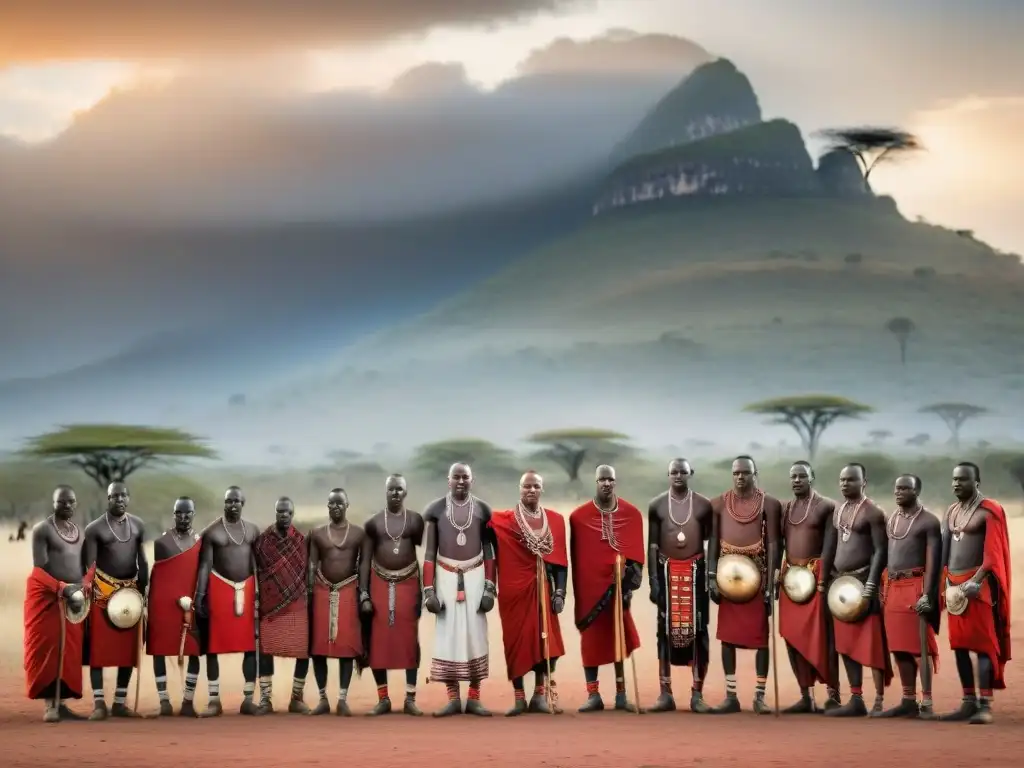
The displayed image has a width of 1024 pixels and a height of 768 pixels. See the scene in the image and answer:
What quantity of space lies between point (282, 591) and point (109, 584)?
1.38 meters

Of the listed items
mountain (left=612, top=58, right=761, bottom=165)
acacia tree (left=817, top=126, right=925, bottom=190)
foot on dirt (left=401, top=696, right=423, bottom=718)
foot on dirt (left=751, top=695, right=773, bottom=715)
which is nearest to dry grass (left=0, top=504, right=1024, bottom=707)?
foot on dirt (left=401, top=696, right=423, bottom=718)

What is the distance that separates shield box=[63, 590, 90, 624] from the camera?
40.8ft

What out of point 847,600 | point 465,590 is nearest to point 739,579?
point 847,600

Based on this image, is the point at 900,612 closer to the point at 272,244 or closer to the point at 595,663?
the point at 595,663

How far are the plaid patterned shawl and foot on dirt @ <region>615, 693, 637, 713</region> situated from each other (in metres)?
2.70

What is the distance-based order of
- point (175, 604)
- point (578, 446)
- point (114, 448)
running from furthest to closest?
point (578, 446) < point (114, 448) < point (175, 604)

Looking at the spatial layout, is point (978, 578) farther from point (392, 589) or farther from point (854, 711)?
point (392, 589)

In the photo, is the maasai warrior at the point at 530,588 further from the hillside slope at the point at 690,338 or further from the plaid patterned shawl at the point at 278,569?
the hillside slope at the point at 690,338

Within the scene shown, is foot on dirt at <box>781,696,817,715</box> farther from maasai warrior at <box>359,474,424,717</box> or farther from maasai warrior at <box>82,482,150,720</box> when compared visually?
maasai warrior at <box>82,482,150,720</box>

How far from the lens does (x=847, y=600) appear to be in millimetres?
12141

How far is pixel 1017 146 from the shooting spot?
5100 cm

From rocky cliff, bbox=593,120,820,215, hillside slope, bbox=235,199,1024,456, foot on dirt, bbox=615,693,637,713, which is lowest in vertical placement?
foot on dirt, bbox=615,693,637,713

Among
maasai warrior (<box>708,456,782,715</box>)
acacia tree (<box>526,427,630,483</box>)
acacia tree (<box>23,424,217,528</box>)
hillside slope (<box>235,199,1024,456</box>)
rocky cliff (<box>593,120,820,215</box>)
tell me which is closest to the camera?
maasai warrior (<box>708,456,782,715</box>)

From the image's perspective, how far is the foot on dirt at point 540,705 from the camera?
1266cm
